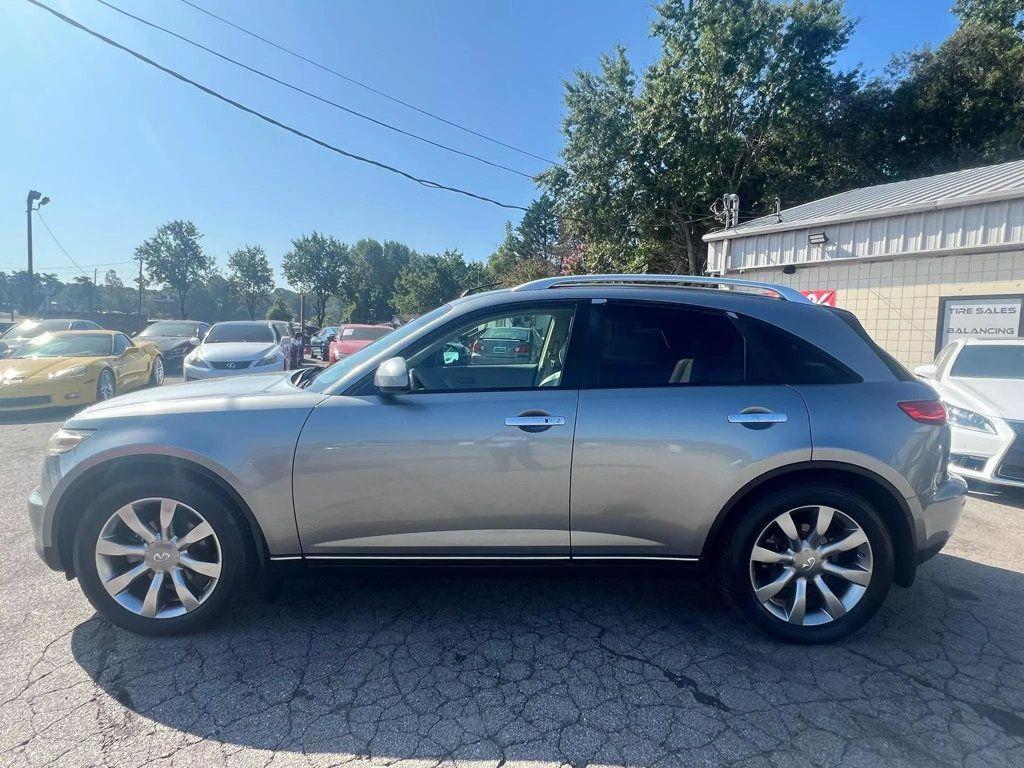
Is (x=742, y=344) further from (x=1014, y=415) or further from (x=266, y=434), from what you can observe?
(x=1014, y=415)

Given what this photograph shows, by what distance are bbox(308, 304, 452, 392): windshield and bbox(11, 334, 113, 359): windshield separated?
900 cm

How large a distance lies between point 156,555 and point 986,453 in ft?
21.5

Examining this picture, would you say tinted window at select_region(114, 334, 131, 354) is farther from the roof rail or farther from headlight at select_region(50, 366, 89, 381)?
the roof rail

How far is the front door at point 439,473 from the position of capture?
266 centimetres

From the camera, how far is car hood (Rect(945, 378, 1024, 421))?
5312mm

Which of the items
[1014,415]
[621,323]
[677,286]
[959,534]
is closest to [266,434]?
[621,323]

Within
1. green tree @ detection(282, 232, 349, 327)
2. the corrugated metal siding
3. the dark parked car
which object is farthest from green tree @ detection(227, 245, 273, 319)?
the corrugated metal siding

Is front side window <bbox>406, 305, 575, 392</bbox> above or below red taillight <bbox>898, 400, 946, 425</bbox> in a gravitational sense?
above

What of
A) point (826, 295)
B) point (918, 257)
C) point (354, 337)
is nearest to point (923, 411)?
point (918, 257)

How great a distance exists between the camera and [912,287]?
9562 millimetres

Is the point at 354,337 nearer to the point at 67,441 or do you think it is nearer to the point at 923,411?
the point at 67,441

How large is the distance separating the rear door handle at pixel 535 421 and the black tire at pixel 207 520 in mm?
1390

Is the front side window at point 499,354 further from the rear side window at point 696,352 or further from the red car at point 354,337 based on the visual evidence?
the red car at point 354,337

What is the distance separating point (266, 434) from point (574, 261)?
25744 mm
